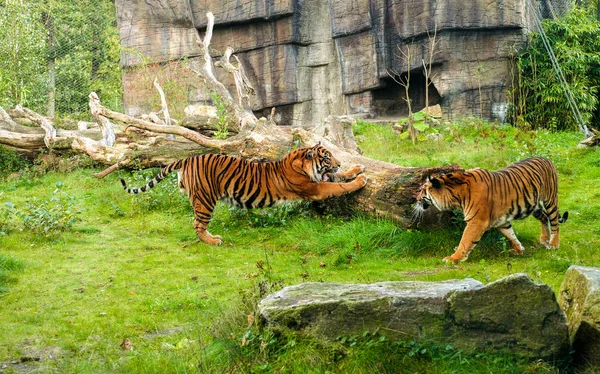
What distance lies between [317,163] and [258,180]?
0.71 meters

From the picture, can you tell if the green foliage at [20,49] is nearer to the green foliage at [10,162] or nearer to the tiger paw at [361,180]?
the green foliage at [10,162]

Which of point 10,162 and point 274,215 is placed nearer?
point 274,215

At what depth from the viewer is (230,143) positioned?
8930 mm

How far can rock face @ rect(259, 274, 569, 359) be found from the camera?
130 inches

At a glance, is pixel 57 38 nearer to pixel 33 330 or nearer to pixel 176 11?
pixel 176 11

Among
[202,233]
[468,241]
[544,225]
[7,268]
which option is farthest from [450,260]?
[7,268]

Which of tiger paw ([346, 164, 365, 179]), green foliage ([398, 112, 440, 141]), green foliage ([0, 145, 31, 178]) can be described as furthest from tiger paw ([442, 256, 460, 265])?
green foliage ([0, 145, 31, 178])

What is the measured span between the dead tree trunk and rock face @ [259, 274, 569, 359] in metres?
3.34

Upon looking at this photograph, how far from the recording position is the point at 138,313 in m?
4.95

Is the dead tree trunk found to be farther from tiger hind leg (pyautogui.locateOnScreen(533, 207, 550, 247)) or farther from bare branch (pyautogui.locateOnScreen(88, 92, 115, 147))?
tiger hind leg (pyautogui.locateOnScreen(533, 207, 550, 247))

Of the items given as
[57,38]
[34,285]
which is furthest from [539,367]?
[57,38]

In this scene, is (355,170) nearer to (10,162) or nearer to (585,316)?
(585,316)

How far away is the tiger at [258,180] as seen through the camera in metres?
7.45

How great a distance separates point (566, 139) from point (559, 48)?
14.1 feet
